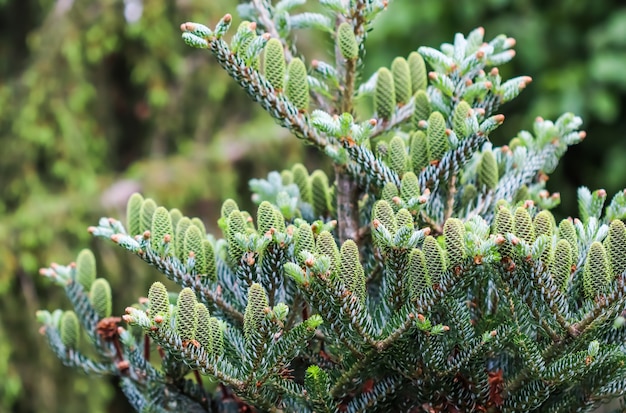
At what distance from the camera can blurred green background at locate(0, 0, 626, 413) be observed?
8.61 ft

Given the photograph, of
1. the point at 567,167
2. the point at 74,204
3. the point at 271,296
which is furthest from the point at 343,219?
the point at 567,167

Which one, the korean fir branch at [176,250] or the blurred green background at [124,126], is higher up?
the blurred green background at [124,126]

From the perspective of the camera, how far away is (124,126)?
3445mm

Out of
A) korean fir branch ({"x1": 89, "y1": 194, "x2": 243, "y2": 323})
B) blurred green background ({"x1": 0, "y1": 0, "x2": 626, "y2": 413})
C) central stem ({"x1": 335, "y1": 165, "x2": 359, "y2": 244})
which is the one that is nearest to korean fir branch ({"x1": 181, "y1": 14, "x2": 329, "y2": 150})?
central stem ({"x1": 335, "y1": 165, "x2": 359, "y2": 244})

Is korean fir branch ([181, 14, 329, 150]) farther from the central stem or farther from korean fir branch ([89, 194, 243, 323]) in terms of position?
korean fir branch ([89, 194, 243, 323])

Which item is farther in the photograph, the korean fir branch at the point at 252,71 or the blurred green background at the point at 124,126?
the blurred green background at the point at 124,126

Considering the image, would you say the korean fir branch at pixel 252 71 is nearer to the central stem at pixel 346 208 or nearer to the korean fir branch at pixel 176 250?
the central stem at pixel 346 208

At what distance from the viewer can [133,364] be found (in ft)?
3.37

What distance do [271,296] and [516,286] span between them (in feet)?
1.02

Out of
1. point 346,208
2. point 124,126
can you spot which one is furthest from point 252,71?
point 124,126

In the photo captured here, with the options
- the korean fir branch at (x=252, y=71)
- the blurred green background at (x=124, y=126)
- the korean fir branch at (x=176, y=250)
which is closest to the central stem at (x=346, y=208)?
the korean fir branch at (x=252, y=71)

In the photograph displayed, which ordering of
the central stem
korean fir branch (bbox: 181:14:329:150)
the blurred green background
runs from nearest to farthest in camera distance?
korean fir branch (bbox: 181:14:329:150)
the central stem
the blurred green background

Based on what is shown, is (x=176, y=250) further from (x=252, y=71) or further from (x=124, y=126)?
(x=124, y=126)

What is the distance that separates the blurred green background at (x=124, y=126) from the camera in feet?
8.61
